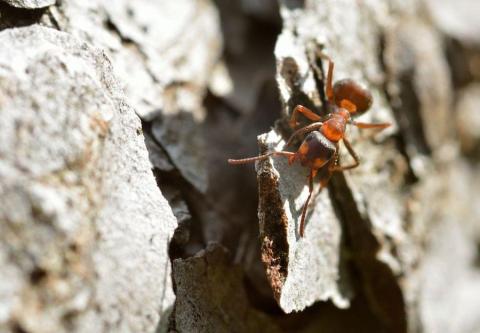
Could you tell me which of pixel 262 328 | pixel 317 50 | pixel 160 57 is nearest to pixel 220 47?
pixel 160 57

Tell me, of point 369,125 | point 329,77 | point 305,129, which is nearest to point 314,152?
point 305,129

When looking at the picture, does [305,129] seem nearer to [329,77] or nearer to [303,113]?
[303,113]

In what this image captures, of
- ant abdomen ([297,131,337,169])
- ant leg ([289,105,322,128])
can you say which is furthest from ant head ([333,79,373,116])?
ant abdomen ([297,131,337,169])

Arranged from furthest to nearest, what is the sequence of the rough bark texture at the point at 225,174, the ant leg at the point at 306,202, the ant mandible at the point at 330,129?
1. the ant mandible at the point at 330,129
2. the ant leg at the point at 306,202
3. the rough bark texture at the point at 225,174

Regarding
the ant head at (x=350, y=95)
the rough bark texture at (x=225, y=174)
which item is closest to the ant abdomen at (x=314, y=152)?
the rough bark texture at (x=225, y=174)

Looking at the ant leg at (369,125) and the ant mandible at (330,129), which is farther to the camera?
the ant leg at (369,125)

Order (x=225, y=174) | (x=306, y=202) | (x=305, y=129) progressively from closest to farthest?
1. (x=306, y=202)
2. (x=305, y=129)
3. (x=225, y=174)

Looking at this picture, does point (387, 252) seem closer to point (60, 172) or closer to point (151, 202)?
point (151, 202)

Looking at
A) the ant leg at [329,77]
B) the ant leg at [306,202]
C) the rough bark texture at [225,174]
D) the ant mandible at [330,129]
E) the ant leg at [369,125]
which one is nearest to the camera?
the rough bark texture at [225,174]

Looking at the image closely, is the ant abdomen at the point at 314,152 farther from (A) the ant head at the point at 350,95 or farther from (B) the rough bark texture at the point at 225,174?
(A) the ant head at the point at 350,95
